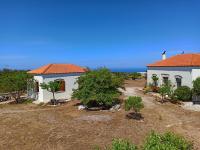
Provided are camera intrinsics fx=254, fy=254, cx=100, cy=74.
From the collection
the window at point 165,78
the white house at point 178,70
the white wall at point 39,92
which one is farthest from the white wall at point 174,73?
the white wall at point 39,92

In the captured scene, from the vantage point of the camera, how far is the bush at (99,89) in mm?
22891

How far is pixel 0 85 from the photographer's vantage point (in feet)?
101

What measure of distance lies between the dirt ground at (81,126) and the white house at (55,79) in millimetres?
4187

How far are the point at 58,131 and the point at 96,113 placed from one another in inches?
226

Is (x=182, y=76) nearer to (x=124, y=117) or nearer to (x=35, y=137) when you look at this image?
(x=124, y=117)

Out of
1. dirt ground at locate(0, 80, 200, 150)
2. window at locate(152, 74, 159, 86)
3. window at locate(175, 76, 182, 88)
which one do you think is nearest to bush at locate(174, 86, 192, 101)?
window at locate(175, 76, 182, 88)

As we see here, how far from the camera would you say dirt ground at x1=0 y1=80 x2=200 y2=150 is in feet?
46.5

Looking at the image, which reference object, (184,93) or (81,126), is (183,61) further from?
(81,126)

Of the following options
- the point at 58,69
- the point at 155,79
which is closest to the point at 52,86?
the point at 58,69

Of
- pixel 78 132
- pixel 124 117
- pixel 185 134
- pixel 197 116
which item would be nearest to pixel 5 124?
pixel 78 132

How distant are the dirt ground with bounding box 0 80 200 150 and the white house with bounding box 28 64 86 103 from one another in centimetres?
419

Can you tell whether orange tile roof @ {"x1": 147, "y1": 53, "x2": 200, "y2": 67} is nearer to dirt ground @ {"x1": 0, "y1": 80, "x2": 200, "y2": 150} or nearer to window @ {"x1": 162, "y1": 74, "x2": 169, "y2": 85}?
window @ {"x1": 162, "y1": 74, "x2": 169, "y2": 85}

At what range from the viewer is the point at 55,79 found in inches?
1141

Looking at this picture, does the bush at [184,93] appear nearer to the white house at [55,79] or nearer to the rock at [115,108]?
the rock at [115,108]
